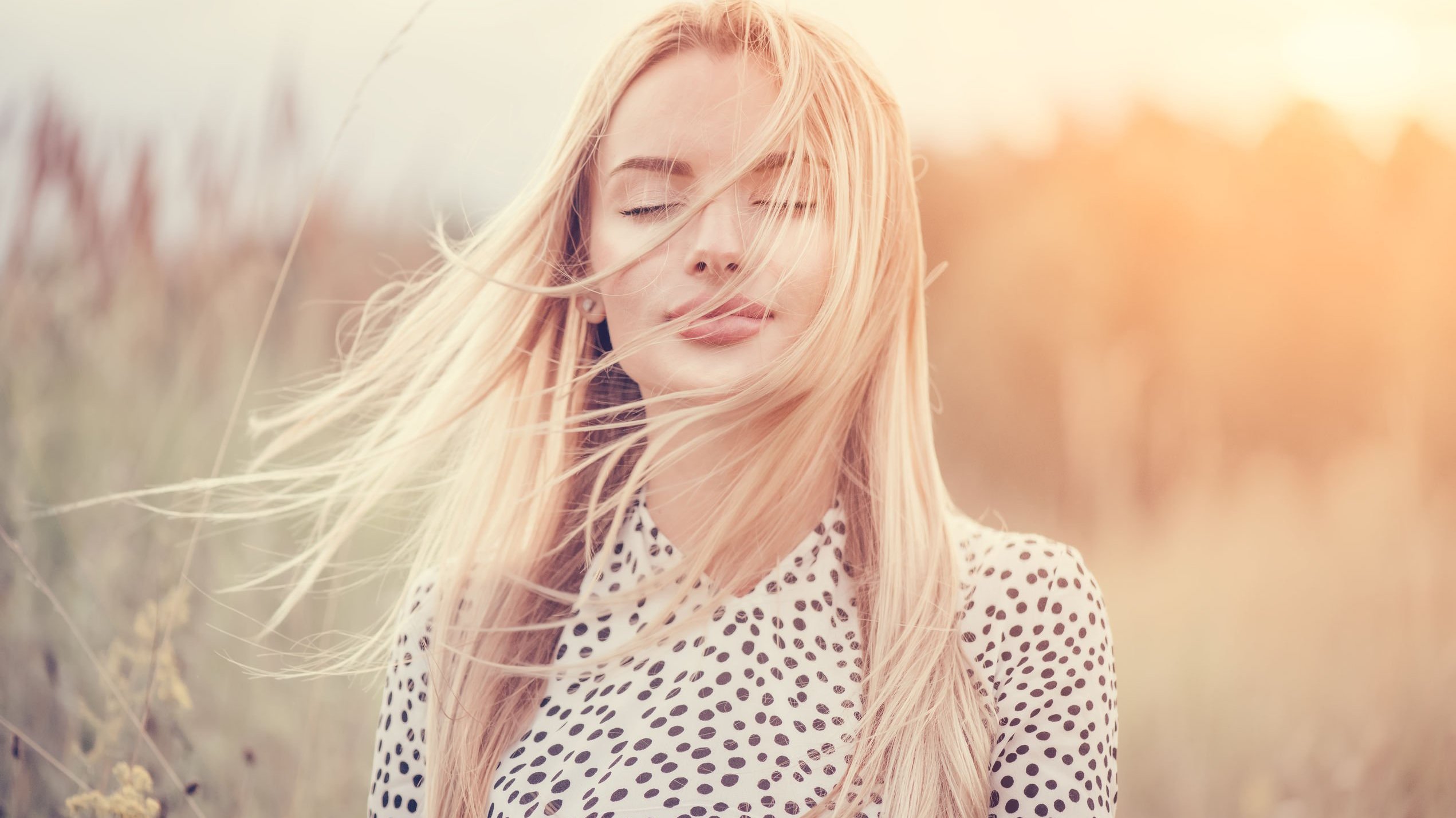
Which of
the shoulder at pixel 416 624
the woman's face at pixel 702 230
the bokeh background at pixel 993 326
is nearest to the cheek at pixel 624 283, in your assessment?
the woman's face at pixel 702 230

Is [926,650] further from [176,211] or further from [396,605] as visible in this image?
[176,211]

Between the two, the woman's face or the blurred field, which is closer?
the woman's face

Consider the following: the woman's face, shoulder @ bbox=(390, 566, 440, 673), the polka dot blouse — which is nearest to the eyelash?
the woman's face

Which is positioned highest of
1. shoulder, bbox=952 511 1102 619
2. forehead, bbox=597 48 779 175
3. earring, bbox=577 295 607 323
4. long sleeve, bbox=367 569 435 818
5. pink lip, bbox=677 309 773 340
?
forehead, bbox=597 48 779 175

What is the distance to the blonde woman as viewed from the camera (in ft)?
2.72

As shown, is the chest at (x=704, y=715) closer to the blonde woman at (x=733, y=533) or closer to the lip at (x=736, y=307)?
the blonde woman at (x=733, y=533)

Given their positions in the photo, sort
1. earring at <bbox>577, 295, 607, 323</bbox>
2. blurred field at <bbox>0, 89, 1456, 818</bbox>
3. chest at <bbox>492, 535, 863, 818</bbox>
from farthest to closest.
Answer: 1. blurred field at <bbox>0, 89, 1456, 818</bbox>
2. earring at <bbox>577, 295, 607, 323</bbox>
3. chest at <bbox>492, 535, 863, 818</bbox>

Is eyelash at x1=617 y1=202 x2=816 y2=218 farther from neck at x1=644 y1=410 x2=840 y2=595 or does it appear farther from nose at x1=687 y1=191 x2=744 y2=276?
neck at x1=644 y1=410 x2=840 y2=595

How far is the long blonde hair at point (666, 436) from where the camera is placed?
0.84 metres

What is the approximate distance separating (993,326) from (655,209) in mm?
443

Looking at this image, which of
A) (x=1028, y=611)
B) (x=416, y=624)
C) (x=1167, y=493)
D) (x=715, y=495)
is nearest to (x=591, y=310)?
(x=715, y=495)

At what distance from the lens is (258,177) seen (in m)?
1.21

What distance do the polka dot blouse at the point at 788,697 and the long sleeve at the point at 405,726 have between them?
122 mm

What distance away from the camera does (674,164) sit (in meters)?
0.85
